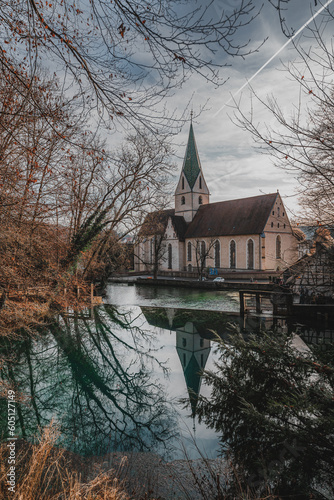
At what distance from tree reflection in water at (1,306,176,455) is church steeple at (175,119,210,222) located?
35.6 m

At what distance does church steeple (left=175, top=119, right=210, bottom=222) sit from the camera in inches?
1810

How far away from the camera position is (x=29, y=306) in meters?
10.7

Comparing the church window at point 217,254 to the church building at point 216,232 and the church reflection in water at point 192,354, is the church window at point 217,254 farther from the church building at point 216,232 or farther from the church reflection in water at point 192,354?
the church reflection in water at point 192,354

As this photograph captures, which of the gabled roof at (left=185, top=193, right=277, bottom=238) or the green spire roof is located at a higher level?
the green spire roof

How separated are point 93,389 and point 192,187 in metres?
→ 40.9

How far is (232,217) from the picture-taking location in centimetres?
4050

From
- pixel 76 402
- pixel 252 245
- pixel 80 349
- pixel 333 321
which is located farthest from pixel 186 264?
pixel 76 402

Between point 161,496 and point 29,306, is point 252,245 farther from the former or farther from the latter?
point 161,496

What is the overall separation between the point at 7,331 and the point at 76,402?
3148mm

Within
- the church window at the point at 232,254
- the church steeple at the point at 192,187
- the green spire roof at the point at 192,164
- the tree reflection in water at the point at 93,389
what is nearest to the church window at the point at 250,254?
the church window at the point at 232,254

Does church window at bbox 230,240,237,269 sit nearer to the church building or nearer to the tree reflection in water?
the church building

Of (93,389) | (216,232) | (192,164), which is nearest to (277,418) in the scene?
(93,389)

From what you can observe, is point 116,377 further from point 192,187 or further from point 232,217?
point 192,187

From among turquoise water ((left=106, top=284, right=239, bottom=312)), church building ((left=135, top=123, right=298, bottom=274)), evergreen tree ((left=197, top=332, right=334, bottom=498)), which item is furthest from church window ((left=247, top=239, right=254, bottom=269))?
evergreen tree ((left=197, top=332, right=334, bottom=498))
